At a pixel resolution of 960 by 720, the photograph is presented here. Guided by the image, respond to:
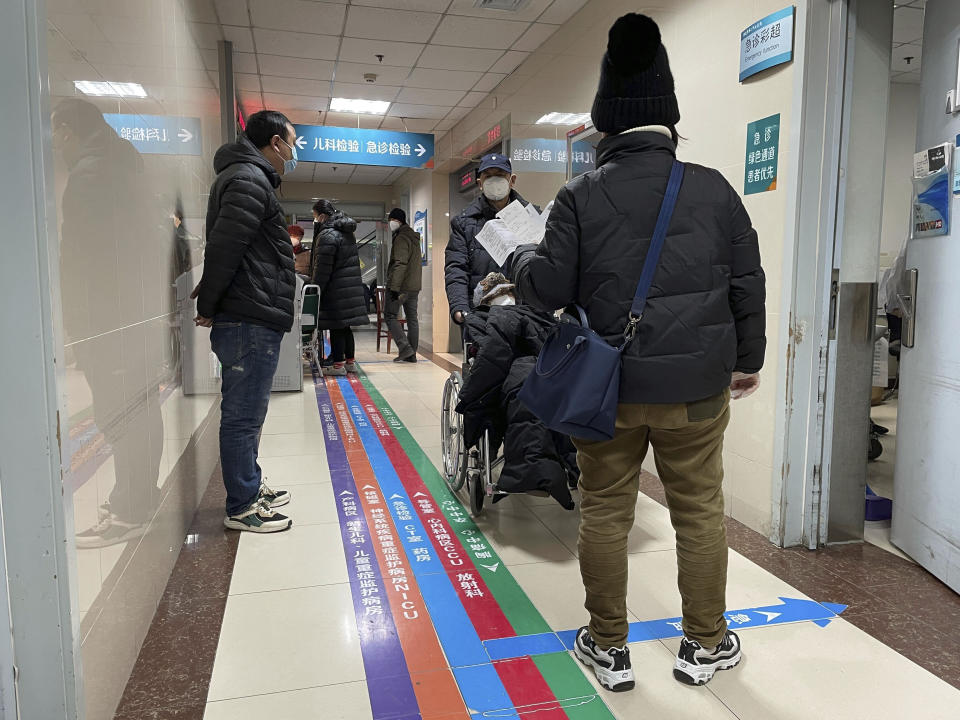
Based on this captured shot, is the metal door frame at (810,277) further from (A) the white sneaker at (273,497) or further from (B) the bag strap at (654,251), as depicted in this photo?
(A) the white sneaker at (273,497)

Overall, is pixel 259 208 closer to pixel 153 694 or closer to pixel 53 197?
pixel 53 197

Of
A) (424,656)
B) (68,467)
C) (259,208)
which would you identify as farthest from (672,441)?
(259,208)

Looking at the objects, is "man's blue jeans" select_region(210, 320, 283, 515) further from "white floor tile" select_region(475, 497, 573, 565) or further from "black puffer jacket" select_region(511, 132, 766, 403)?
"black puffer jacket" select_region(511, 132, 766, 403)

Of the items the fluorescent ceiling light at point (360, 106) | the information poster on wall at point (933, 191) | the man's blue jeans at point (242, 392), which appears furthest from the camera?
the fluorescent ceiling light at point (360, 106)

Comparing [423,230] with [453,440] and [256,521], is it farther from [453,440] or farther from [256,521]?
[256,521]

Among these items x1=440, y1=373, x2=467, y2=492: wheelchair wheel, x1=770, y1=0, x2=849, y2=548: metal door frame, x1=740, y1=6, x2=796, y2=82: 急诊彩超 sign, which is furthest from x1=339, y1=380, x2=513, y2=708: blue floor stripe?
x1=740, y1=6, x2=796, y2=82: 急诊彩超 sign

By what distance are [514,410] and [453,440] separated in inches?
32.4

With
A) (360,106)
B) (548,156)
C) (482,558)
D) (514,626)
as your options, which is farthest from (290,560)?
(360,106)

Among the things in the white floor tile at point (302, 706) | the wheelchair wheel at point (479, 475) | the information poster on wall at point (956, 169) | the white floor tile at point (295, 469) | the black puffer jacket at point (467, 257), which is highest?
the information poster on wall at point (956, 169)

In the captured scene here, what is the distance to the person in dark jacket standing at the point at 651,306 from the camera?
165cm

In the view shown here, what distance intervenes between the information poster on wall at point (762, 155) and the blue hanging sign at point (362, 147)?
4.74 metres

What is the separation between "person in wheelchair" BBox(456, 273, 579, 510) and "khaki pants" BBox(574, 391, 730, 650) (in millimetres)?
741

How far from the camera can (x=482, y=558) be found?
2.65 meters

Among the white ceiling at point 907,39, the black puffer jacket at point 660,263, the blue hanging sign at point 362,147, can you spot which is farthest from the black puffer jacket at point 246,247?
the blue hanging sign at point 362,147
